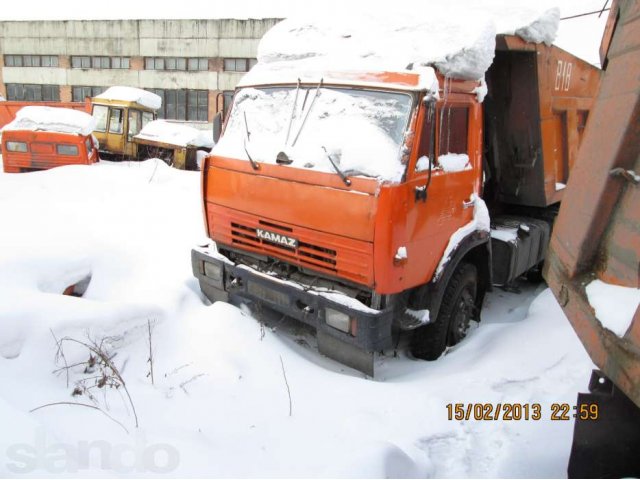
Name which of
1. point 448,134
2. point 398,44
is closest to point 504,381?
point 448,134

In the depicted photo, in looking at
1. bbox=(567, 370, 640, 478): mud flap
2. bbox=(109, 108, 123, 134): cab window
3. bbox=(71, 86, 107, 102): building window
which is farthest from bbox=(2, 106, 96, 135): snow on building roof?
bbox=(71, 86, 107, 102): building window

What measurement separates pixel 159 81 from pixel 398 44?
88.4 feet

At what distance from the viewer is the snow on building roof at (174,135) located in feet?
46.8

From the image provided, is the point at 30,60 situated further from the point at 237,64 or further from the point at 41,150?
the point at 41,150

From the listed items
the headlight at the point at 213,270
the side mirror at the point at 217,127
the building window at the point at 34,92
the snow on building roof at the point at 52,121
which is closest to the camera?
the headlight at the point at 213,270

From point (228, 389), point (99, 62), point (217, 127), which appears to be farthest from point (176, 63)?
point (228, 389)

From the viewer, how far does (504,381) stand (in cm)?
356

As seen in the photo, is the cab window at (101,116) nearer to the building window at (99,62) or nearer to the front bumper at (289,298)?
the front bumper at (289,298)

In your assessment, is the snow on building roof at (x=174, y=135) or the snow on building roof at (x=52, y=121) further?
the snow on building roof at (x=174, y=135)

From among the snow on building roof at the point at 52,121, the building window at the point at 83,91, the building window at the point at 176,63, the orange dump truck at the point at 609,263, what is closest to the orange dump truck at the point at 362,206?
the orange dump truck at the point at 609,263

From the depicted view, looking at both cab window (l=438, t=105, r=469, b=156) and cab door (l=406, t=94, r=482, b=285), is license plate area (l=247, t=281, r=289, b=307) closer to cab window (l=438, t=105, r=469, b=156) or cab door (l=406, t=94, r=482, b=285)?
cab door (l=406, t=94, r=482, b=285)

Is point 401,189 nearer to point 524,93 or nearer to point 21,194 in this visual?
A: point 524,93

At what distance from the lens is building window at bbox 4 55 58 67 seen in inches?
1128

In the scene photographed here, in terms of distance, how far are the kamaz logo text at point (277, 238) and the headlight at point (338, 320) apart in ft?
1.90
